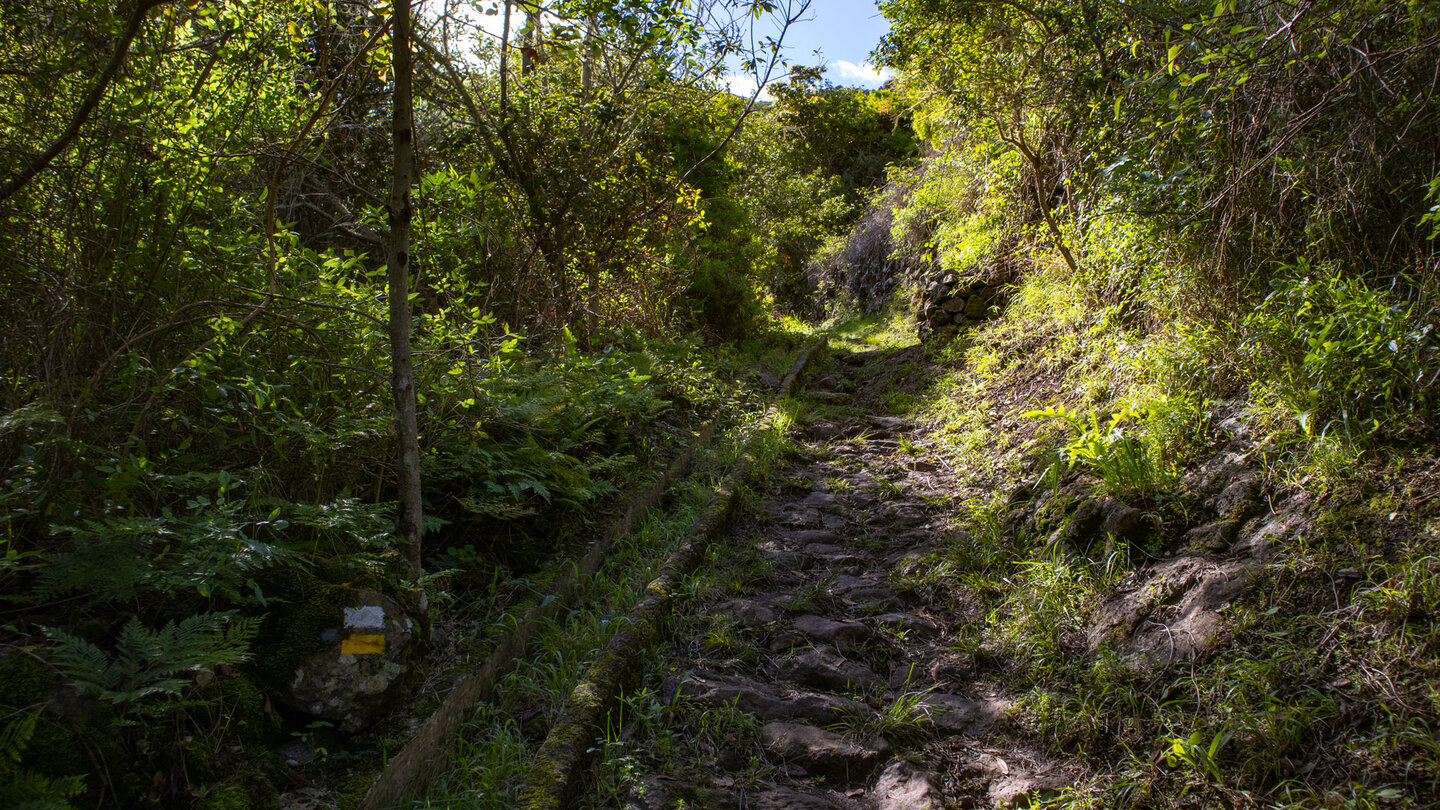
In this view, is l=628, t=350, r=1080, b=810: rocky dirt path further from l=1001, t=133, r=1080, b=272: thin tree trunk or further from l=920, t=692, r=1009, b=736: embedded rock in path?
l=1001, t=133, r=1080, b=272: thin tree trunk

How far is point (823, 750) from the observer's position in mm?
2871

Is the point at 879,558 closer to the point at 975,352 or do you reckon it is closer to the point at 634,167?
the point at 975,352

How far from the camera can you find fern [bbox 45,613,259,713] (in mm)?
2109

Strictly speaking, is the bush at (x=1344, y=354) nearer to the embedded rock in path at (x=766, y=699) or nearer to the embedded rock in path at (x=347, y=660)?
the embedded rock in path at (x=766, y=699)

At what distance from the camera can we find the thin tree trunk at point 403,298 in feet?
10.8

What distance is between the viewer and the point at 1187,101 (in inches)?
151

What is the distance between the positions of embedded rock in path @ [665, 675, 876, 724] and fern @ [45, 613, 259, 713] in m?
1.74

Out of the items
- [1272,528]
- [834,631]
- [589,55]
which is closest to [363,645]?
[834,631]

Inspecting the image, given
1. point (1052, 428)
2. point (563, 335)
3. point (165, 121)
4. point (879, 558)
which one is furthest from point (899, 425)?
point (165, 121)

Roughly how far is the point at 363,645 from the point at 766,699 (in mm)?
1718

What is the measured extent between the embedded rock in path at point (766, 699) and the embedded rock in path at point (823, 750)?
100 mm

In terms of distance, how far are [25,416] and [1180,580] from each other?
4.41 metres

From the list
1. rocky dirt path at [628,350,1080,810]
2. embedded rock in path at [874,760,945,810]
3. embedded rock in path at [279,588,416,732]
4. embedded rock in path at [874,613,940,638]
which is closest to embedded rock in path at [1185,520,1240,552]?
rocky dirt path at [628,350,1080,810]

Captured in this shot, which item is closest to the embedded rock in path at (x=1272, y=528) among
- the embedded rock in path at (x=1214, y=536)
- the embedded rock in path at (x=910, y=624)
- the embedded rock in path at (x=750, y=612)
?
the embedded rock in path at (x=1214, y=536)
